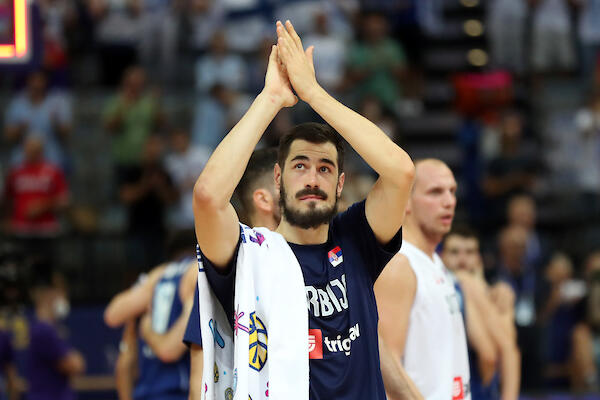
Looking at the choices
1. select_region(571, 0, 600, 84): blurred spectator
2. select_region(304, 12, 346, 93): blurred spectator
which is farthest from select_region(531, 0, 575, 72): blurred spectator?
select_region(304, 12, 346, 93): blurred spectator

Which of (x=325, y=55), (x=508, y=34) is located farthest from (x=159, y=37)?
(x=508, y=34)

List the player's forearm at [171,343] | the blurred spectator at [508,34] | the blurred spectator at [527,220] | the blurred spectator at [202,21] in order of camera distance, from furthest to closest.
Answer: the blurred spectator at [508,34] → the blurred spectator at [202,21] → the blurred spectator at [527,220] → the player's forearm at [171,343]

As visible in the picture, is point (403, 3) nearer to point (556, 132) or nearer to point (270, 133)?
point (556, 132)

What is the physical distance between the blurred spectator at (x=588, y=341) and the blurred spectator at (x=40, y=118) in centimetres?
699

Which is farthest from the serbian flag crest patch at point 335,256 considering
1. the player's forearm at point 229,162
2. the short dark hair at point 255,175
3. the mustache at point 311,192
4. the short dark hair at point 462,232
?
the short dark hair at point 462,232

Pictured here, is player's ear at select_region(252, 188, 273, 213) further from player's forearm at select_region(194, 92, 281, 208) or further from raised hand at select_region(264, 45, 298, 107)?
player's forearm at select_region(194, 92, 281, 208)

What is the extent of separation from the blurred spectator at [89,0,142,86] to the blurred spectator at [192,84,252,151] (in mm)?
1829

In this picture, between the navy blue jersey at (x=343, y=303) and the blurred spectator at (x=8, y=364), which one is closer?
the navy blue jersey at (x=343, y=303)

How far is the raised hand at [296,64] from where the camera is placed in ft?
13.2

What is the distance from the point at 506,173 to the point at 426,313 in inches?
338

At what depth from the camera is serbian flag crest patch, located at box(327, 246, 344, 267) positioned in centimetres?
409

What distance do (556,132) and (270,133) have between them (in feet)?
16.5

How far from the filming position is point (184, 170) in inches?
Result: 494

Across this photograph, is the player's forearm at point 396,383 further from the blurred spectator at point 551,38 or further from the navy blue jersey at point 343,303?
the blurred spectator at point 551,38
